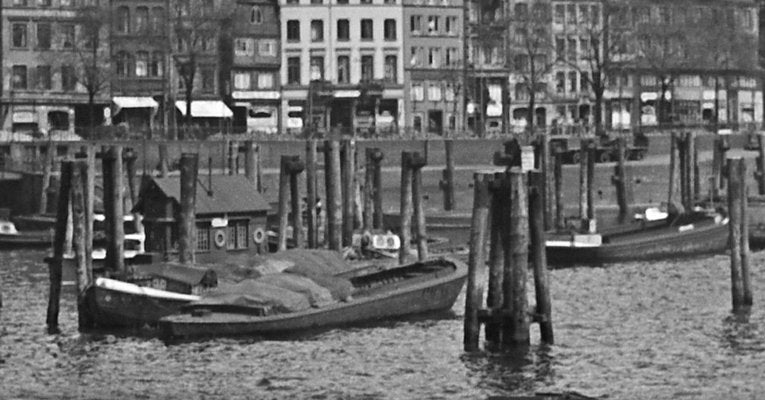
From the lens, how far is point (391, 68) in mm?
168250

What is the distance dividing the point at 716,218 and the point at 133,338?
4259 centimetres

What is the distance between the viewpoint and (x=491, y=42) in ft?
568

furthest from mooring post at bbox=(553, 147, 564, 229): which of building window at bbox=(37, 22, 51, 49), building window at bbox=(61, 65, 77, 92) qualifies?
building window at bbox=(37, 22, 51, 49)

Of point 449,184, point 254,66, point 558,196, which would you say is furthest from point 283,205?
point 254,66

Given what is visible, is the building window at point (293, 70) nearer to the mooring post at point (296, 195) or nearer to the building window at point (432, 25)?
the building window at point (432, 25)

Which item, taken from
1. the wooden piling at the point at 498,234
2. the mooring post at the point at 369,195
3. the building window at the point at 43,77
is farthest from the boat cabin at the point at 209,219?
the building window at the point at 43,77

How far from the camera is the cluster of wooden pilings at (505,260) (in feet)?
213

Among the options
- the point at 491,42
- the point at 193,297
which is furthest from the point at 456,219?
the point at 491,42

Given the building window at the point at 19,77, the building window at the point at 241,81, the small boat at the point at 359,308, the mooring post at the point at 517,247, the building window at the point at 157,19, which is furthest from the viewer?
the building window at the point at 241,81

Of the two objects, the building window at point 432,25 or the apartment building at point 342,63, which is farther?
the building window at point 432,25

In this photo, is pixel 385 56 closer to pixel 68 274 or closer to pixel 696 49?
pixel 696 49

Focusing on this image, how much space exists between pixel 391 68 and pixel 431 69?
3072mm

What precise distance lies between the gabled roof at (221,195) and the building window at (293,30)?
76633 millimetres

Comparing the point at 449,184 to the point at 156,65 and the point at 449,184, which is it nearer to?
the point at 449,184
